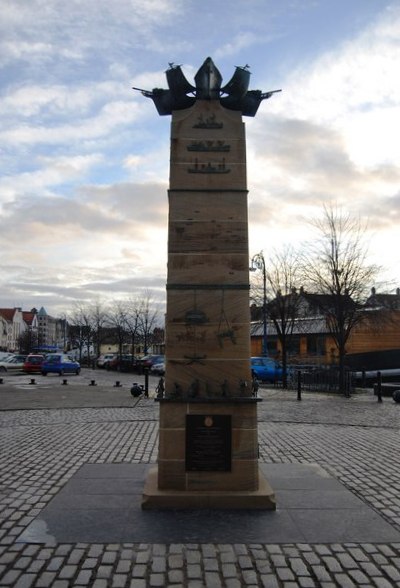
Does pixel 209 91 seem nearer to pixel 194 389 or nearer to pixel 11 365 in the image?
pixel 194 389

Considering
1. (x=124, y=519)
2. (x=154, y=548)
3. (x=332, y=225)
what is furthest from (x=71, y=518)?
(x=332, y=225)

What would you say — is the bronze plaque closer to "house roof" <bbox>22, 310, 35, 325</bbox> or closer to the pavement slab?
the pavement slab

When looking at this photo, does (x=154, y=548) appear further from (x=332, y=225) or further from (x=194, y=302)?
(x=332, y=225)

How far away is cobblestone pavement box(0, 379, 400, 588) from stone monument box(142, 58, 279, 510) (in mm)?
1161

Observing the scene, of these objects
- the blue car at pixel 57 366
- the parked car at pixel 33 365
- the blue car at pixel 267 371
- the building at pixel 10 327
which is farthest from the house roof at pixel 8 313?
the blue car at pixel 267 371

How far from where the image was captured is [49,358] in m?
40.1

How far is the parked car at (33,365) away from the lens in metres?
41.3

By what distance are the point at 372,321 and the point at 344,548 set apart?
22609mm

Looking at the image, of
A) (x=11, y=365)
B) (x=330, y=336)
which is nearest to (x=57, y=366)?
(x=11, y=365)

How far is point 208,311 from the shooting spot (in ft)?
19.9

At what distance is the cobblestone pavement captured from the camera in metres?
4.06

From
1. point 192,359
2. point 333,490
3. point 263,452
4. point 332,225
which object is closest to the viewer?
point 192,359

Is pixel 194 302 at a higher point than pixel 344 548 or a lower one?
higher

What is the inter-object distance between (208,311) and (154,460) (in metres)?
3.34
